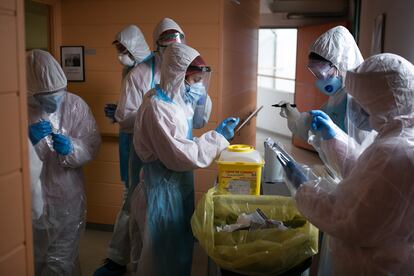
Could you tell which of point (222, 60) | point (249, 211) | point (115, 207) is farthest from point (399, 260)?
point (115, 207)

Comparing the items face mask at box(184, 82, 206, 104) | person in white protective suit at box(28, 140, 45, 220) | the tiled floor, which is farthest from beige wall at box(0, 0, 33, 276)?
the tiled floor

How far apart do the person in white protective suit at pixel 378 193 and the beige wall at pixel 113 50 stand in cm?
171

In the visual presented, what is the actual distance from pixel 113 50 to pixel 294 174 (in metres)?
2.06

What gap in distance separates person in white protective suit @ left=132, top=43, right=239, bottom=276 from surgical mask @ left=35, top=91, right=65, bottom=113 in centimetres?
49

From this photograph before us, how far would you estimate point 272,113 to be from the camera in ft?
26.7

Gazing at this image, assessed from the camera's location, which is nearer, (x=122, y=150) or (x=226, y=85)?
(x=122, y=150)

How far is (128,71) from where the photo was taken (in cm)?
281

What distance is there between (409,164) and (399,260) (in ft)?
0.93

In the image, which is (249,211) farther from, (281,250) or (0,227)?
(0,227)

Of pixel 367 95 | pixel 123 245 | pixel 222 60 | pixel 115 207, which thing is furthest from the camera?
pixel 115 207

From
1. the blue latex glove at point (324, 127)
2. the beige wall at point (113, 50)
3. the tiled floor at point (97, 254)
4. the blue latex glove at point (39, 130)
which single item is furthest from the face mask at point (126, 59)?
the blue latex glove at point (324, 127)

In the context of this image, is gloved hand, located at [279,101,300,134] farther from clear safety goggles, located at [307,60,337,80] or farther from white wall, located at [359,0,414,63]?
white wall, located at [359,0,414,63]

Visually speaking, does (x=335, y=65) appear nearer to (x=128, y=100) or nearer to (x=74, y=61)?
(x=128, y=100)

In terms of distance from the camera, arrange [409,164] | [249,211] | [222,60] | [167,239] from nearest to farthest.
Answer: [409,164]
[249,211]
[167,239]
[222,60]
